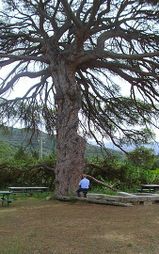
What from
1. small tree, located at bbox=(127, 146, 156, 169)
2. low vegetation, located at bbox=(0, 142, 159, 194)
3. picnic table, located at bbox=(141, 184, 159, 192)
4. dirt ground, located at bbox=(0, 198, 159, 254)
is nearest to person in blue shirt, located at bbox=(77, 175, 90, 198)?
dirt ground, located at bbox=(0, 198, 159, 254)

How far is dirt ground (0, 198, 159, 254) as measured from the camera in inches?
325

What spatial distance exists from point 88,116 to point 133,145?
2.64 m

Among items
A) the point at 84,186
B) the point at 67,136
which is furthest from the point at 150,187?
the point at 84,186

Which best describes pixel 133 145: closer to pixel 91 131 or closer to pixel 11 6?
pixel 91 131

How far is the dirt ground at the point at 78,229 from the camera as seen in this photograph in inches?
325

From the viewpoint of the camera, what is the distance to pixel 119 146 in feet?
73.7

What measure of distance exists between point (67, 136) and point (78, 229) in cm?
843

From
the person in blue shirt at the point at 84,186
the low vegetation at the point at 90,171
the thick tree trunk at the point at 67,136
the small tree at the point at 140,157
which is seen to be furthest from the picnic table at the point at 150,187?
the person in blue shirt at the point at 84,186

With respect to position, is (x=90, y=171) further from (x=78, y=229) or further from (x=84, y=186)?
(x=78, y=229)

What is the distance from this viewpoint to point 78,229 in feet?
34.4

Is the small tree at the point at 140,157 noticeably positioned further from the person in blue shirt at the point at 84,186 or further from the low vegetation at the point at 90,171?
the person in blue shirt at the point at 84,186

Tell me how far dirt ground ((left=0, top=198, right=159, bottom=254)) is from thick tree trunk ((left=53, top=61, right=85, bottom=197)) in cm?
243

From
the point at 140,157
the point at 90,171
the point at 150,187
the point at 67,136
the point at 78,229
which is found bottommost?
the point at 78,229

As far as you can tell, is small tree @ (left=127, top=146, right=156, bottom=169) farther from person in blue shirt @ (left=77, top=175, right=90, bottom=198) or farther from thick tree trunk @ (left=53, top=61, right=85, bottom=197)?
person in blue shirt @ (left=77, top=175, right=90, bottom=198)
